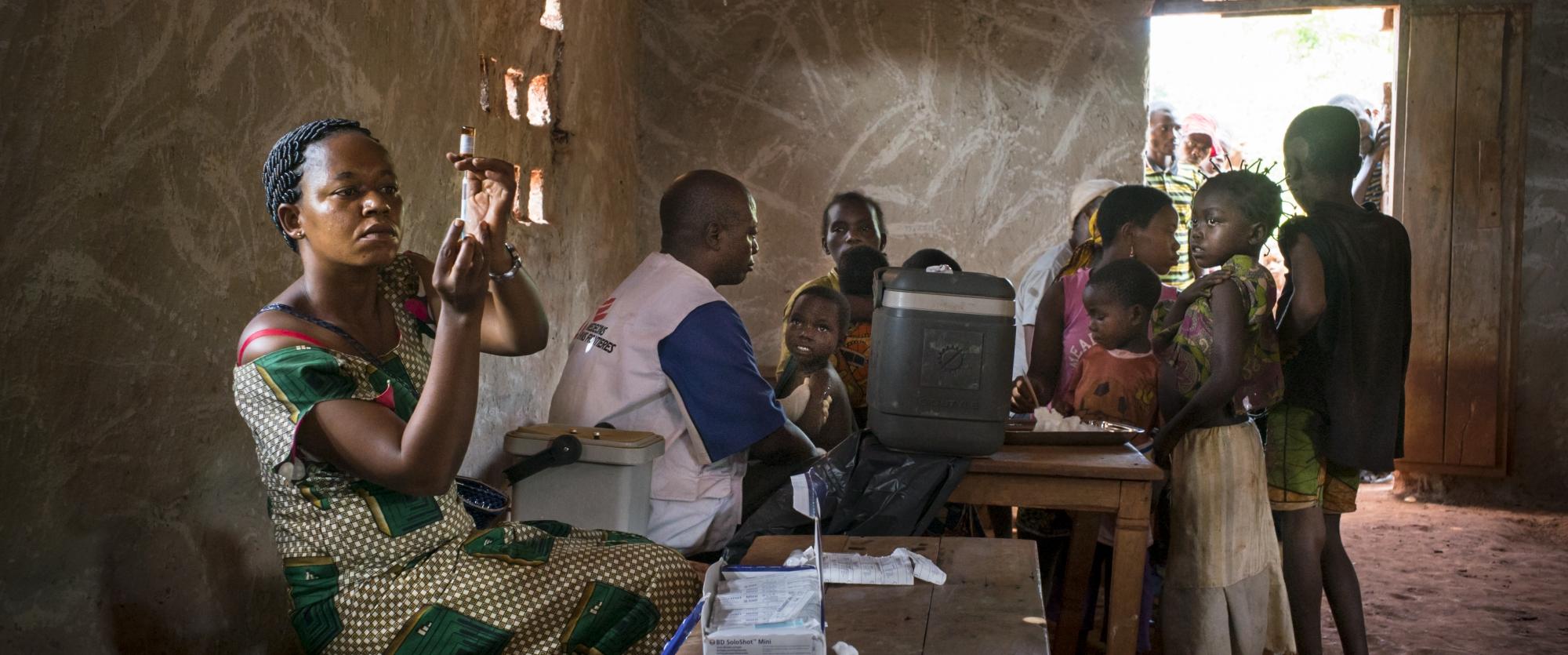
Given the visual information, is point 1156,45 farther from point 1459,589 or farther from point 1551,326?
point 1459,589

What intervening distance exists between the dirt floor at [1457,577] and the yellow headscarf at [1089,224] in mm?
1461

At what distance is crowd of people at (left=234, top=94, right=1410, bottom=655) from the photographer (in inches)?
71.6

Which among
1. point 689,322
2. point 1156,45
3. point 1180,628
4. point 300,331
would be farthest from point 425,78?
point 1156,45

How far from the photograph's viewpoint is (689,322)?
282 centimetres

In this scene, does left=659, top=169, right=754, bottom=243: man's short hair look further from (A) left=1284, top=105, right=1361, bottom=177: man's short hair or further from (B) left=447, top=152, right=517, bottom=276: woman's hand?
(A) left=1284, top=105, right=1361, bottom=177: man's short hair

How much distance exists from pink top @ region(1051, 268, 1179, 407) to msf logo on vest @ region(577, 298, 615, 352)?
1455 mm

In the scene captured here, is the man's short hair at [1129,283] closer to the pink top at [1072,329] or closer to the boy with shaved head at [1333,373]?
the pink top at [1072,329]

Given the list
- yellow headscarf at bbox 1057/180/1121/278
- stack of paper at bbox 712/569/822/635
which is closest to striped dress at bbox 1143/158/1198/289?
yellow headscarf at bbox 1057/180/1121/278

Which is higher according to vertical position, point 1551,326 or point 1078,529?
point 1551,326

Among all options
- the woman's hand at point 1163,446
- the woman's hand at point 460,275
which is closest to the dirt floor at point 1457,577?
the woman's hand at point 1163,446

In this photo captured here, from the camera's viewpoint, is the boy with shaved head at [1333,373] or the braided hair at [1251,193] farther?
the boy with shaved head at [1333,373]

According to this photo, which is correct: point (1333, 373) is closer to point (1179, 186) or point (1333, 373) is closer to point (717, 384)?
point (717, 384)

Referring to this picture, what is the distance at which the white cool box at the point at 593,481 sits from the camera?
8.36ft

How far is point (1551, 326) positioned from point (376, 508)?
642 centimetres
